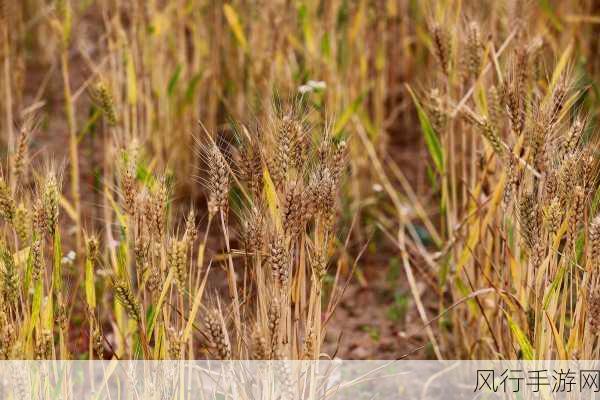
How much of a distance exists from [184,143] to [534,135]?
1873 mm

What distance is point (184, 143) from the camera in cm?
333

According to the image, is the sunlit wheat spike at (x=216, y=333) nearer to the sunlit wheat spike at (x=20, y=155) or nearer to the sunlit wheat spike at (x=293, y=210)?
the sunlit wheat spike at (x=293, y=210)

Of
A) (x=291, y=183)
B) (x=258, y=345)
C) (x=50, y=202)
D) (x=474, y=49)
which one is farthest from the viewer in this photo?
(x=474, y=49)

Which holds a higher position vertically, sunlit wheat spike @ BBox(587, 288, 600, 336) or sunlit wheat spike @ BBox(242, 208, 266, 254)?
sunlit wheat spike @ BBox(242, 208, 266, 254)

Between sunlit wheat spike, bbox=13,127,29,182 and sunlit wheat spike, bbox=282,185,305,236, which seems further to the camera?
sunlit wheat spike, bbox=13,127,29,182

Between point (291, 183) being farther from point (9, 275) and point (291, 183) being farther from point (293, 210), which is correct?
point (9, 275)

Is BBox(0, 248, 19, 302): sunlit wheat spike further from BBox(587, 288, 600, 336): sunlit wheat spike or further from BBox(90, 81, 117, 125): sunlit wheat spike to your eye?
Answer: BBox(587, 288, 600, 336): sunlit wheat spike

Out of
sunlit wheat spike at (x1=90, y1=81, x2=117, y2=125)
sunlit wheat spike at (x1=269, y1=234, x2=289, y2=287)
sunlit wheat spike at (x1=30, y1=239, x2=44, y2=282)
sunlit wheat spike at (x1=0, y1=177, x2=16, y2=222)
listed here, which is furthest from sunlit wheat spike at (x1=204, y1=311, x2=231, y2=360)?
sunlit wheat spike at (x1=90, y1=81, x2=117, y2=125)

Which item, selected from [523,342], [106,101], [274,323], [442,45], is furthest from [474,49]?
[274,323]

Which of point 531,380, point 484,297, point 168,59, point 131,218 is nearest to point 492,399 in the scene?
point 484,297

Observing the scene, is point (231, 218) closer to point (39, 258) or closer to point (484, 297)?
point (484, 297)

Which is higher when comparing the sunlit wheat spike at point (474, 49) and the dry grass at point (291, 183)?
the sunlit wheat spike at point (474, 49)

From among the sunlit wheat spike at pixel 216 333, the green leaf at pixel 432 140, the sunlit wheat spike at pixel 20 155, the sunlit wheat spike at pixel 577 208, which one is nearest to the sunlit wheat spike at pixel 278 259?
the sunlit wheat spike at pixel 216 333

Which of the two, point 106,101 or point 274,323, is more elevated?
point 106,101
